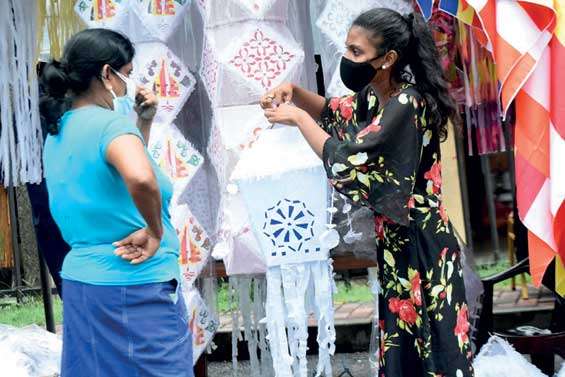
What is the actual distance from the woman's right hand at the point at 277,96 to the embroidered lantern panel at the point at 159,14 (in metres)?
0.67

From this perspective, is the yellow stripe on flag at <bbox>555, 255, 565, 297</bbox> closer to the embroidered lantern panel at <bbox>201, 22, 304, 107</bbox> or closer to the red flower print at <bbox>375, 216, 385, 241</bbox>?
the red flower print at <bbox>375, 216, 385, 241</bbox>

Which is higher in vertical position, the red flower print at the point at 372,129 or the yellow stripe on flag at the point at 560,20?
the yellow stripe on flag at the point at 560,20

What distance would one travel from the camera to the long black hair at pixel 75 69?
2508 millimetres

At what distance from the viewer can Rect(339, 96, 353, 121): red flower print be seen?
3.11 meters

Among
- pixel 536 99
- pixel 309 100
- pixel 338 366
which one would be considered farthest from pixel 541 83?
pixel 338 366

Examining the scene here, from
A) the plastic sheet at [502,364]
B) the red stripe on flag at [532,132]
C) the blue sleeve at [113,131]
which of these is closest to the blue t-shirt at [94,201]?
the blue sleeve at [113,131]

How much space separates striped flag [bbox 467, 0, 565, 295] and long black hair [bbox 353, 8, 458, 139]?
0.53ft

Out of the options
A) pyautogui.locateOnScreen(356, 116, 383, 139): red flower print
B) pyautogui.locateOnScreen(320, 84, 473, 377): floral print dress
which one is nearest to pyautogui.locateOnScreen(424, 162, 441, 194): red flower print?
pyautogui.locateOnScreen(320, 84, 473, 377): floral print dress

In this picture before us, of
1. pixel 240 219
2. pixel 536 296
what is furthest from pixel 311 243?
pixel 536 296

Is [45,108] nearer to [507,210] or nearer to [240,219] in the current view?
[240,219]

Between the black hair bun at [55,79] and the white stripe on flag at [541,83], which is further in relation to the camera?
the white stripe on flag at [541,83]

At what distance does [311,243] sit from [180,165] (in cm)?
62

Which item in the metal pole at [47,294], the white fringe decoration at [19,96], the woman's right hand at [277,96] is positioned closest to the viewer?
the woman's right hand at [277,96]

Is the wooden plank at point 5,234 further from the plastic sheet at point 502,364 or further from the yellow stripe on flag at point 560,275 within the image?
the yellow stripe on flag at point 560,275
